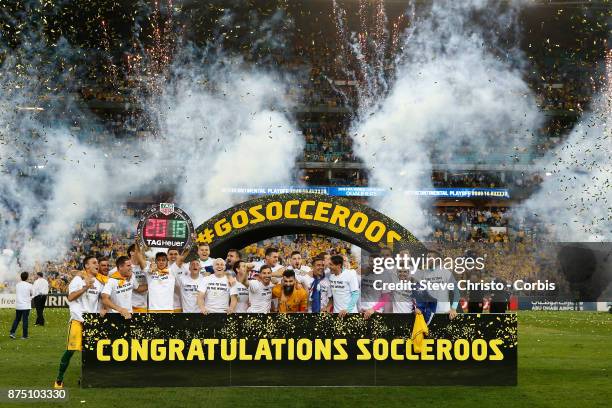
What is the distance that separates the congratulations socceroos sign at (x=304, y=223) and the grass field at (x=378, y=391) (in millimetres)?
2992

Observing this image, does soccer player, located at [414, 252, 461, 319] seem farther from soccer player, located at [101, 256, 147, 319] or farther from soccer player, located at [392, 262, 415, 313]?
soccer player, located at [101, 256, 147, 319]

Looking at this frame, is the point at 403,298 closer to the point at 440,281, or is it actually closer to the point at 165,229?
the point at 440,281

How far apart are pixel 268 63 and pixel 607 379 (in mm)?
38582

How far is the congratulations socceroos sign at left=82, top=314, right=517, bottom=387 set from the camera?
37.9ft

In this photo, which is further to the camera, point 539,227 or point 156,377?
point 539,227

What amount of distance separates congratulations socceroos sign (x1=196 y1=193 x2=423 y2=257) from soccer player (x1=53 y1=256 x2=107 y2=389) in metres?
3.52

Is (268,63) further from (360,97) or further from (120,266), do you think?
(120,266)

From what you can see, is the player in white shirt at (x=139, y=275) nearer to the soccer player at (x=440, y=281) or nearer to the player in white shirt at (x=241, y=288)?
the player in white shirt at (x=241, y=288)

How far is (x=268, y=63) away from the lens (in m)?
49.6

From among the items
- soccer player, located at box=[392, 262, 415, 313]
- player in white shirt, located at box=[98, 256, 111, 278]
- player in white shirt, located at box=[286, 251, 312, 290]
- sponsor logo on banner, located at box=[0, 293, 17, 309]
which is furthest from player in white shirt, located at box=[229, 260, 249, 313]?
sponsor logo on banner, located at box=[0, 293, 17, 309]

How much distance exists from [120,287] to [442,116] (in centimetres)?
3683

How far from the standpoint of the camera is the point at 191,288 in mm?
12586

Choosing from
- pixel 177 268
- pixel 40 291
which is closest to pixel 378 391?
pixel 177 268

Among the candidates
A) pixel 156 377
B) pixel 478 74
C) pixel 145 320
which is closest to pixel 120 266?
pixel 145 320
